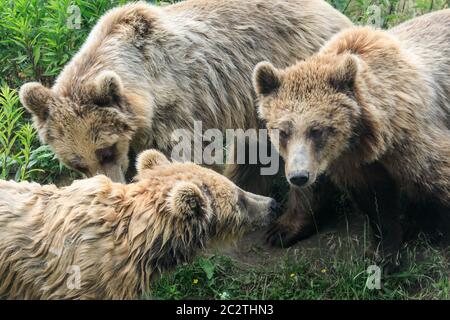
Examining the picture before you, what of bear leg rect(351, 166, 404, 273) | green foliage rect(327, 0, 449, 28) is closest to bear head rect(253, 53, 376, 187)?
bear leg rect(351, 166, 404, 273)

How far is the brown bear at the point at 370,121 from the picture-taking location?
6.25m

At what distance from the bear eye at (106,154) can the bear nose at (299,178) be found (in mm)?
1656

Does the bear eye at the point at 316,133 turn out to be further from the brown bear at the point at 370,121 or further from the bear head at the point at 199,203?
the bear head at the point at 199,203

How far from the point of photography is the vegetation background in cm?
677

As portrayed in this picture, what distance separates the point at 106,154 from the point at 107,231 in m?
1.19

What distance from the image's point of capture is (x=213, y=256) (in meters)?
7.30

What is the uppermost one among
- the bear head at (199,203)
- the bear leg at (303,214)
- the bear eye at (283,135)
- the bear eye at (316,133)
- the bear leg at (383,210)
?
the bear eye at (316,133)

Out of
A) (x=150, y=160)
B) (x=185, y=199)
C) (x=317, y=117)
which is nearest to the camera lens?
(x=185, y=199)

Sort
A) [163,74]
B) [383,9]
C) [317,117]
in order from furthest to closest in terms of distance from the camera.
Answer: [383,9] → [163,74] → [317,117]

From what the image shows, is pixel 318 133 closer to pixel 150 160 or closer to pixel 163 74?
pixel 150 160

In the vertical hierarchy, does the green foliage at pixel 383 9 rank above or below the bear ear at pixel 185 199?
below

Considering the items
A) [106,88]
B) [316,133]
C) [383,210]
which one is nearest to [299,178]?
[316,133]

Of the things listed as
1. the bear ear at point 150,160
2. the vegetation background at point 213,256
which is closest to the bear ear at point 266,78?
the bear ear at point 150,160
